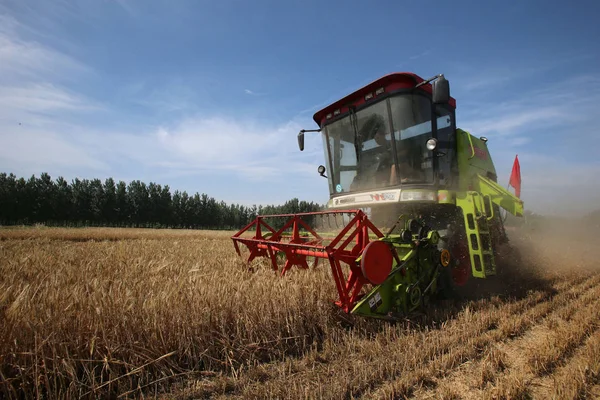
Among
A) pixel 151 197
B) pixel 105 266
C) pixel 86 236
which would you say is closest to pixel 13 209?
pixel 151 197

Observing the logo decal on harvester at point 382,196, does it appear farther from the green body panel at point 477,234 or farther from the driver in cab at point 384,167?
the green body panel at point 477,234

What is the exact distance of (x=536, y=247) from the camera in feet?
25.9

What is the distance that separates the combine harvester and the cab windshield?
0.05 ft

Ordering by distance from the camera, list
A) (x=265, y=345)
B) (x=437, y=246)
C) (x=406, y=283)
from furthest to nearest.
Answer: (x=437, y=246)
(x=406, y=283)
(x=265, y=345)

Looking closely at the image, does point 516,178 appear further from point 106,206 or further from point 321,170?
point 106,206

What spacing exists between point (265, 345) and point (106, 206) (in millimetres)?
49059

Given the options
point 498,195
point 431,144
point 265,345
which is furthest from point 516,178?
point 265,345

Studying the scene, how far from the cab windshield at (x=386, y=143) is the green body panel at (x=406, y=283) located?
1.22 meters

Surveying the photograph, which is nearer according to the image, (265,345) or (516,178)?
(265,345)

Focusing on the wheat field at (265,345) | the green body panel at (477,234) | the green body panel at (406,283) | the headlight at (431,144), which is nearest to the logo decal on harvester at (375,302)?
the green body panel at (406,283)

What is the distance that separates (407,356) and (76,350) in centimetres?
222

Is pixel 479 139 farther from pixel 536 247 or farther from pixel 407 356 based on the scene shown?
pixel 407 356

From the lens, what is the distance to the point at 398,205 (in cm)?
423

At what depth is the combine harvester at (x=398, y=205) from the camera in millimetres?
2842
